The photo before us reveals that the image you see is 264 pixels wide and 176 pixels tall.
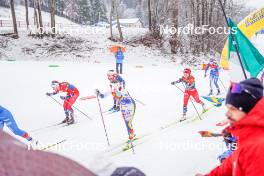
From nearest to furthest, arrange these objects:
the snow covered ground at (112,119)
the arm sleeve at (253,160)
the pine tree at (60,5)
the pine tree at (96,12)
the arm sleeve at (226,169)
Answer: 1. the arm sleeve at (253,160)
2. the arm sleeve at (226,169)
3. the snow covered ground at (112,119)
4. the pine tree at (96,12)
5. the pine tree at (60,5)

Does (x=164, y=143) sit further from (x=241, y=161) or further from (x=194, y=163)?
(x=241, y=161)

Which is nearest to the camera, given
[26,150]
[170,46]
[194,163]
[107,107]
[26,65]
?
[26,150]

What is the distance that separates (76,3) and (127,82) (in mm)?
44112

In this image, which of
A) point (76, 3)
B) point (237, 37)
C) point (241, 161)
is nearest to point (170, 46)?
point (237, 37)

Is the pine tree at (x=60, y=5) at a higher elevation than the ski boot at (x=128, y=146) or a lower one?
higher

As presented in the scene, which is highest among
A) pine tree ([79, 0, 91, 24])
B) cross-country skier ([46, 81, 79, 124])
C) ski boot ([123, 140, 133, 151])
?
pine tree ([79, 0, 91, 24])

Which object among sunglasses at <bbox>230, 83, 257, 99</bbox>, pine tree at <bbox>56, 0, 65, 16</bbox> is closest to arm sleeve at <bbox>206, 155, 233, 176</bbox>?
sunglasses at <bbox>230, 83, 257, 99</bbox>

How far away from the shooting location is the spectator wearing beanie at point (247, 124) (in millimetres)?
1978

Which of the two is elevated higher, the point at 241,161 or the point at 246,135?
the point at 246,135

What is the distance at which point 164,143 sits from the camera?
7828 millimetres

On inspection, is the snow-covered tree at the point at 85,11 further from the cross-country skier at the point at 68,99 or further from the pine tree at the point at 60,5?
the cross-country skier at the point at 68,99

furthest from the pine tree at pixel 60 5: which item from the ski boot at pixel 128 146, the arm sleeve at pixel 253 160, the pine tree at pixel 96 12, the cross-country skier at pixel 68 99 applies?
the arm sleeve at pixel 253 160

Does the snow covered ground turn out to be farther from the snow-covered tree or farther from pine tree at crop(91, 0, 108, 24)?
pine tree at crop(91, 0, 108, 24)

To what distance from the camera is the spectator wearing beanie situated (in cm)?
198
